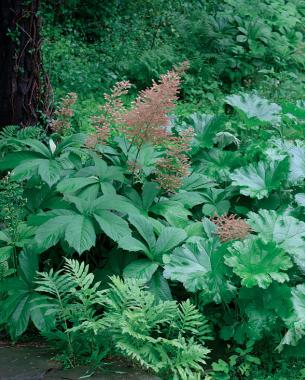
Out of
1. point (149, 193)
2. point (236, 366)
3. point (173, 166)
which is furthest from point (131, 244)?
point (236, 366)

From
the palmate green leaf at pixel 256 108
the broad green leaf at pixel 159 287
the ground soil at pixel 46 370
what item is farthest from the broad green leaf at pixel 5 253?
the palmate green leaf at pixel 256 108

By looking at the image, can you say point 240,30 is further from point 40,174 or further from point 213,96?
point 40,174

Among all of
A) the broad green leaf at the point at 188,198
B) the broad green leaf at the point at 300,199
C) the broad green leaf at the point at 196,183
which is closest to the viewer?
the broad green leaf at the point at 300,199

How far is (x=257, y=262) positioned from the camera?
141 inches

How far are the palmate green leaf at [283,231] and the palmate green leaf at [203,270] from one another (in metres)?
0.31

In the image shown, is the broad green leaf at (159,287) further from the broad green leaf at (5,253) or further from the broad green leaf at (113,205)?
the broad green leaf at (5,253)

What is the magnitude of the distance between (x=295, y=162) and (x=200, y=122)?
113 centimetres

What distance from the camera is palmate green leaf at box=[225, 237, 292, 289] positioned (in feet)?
11.3

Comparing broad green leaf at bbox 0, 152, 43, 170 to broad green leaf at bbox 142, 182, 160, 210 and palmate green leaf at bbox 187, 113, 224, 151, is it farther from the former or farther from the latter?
palmate green leaf at bbox 187, 113, 224, 151

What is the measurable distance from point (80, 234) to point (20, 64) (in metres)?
2.73

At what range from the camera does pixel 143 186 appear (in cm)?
Answer: 419

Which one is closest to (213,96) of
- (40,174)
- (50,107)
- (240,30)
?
(240,30)

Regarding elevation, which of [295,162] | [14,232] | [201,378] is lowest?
[201,378]

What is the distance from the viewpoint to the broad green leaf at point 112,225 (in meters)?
3.61
